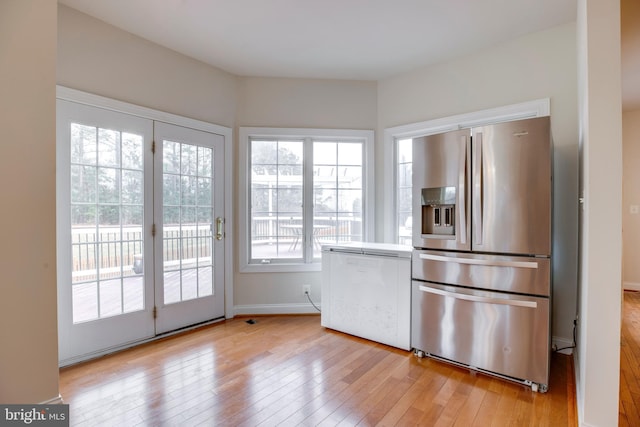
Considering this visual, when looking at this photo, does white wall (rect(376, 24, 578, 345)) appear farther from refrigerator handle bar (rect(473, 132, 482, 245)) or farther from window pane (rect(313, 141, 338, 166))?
window pane (rect(313, 141, 338, 166))

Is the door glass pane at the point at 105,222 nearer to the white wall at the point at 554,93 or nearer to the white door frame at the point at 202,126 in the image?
the white door frame at the point at 202,126

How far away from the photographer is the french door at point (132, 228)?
2439 millimetres

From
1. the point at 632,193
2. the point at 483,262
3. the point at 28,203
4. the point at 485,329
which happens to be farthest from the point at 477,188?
the point at 632,193

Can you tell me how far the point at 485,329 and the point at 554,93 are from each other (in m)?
2.01

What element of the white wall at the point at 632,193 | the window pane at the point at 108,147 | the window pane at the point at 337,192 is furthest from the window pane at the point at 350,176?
the white wall at the point at 632,193

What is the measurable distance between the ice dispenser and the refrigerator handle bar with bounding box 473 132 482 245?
16 cm

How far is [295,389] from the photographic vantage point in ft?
6.92

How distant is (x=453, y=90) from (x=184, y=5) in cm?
250

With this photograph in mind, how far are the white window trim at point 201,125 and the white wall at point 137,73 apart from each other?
6cm

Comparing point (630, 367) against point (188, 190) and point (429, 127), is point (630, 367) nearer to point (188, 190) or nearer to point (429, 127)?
point (429, 127)

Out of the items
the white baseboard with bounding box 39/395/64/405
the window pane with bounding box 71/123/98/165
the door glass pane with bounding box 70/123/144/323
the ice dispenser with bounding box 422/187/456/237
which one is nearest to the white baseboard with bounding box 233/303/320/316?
the door glass pane with bounding box 70/123/144/323

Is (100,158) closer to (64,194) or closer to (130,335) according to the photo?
(64,194)

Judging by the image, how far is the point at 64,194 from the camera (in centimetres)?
239

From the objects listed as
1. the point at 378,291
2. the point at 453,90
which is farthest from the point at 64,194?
the point at 453,90
